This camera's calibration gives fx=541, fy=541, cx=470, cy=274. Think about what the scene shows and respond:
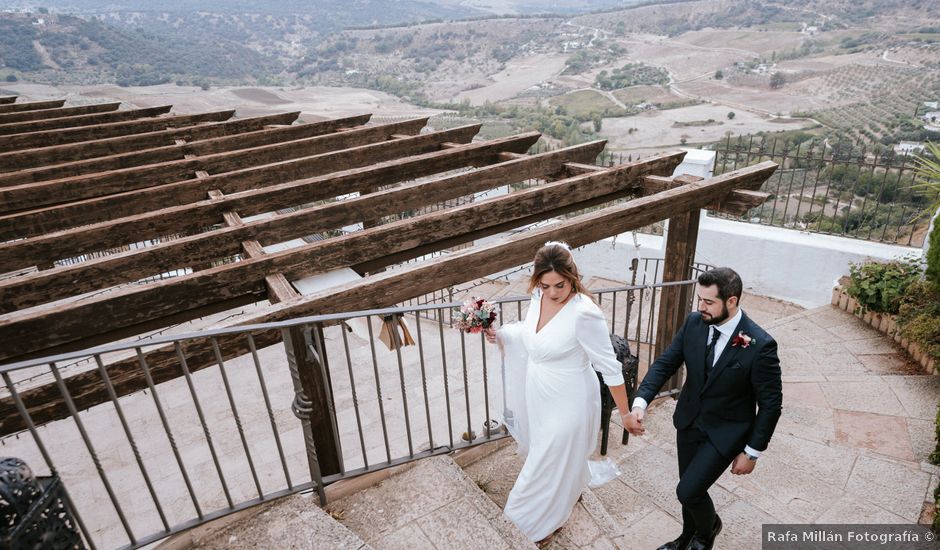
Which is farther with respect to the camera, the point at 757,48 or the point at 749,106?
the point at 757,48

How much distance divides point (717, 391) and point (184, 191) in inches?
173

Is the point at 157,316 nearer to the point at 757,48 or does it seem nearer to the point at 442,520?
the point at 442,520

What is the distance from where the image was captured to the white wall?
8.85 m

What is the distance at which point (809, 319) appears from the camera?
25.1ft

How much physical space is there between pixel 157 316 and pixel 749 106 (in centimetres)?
8448

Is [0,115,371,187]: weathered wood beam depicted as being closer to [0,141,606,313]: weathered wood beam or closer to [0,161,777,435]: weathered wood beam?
[0,141,606,313]: weathered wood beam

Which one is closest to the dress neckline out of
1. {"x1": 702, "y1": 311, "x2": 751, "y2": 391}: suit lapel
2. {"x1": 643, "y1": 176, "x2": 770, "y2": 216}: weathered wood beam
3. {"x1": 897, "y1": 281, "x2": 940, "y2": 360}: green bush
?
{"x1": 702, "y1": 311, "x2": 751, "y2": 391}: suit lapel

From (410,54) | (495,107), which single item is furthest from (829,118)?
(410,54)

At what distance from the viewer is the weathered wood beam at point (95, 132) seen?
6.57 metres

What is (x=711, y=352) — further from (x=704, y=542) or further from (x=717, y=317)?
(x=704, y=542)

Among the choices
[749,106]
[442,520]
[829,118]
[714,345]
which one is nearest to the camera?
[714,345]

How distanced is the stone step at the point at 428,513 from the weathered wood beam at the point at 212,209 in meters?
2.37

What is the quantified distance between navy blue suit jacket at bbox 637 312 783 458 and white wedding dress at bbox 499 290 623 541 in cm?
41

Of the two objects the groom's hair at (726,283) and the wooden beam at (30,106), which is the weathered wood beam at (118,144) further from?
the groom's hair at (726,283)
